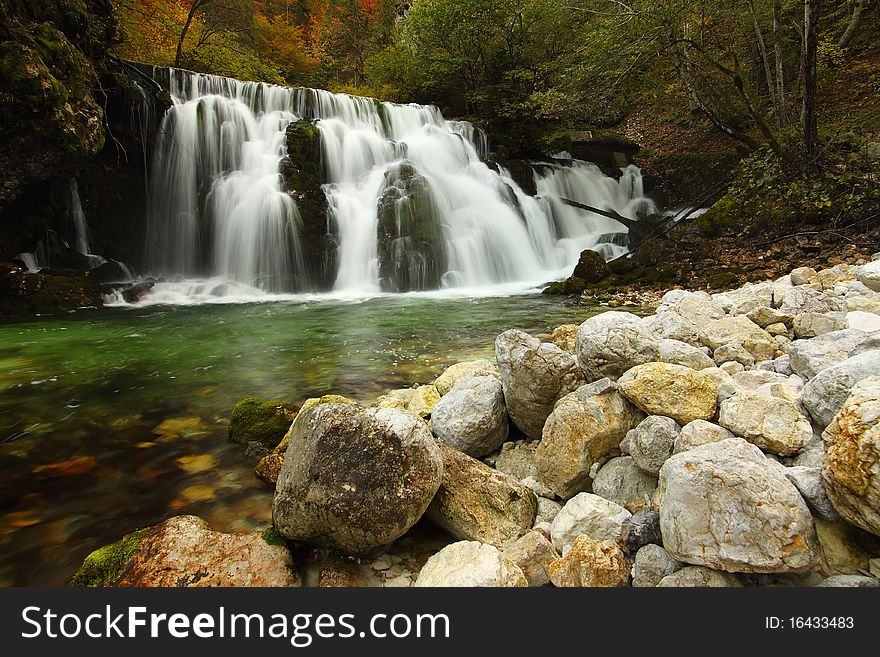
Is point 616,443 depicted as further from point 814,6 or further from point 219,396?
point 814,6

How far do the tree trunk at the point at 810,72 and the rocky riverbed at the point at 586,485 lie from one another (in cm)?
928

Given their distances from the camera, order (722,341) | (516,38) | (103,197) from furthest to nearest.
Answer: (516,38) < (103,197) < (722,341)

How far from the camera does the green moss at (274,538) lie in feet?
6.96

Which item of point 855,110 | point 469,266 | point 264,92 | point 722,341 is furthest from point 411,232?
point 855,110

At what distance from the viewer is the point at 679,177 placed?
17688mm

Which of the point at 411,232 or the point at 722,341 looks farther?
the point at 411,232

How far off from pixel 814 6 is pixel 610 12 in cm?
572

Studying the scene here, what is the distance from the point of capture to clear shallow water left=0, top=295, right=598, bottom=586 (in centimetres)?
266

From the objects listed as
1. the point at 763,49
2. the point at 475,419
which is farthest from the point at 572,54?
the point at 475,419

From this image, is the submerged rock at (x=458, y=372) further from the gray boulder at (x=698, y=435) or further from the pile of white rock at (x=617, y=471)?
the gray boulder at (x=698, y=435)

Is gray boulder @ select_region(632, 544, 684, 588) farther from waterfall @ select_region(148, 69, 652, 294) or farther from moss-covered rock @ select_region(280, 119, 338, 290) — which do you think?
moss-covered rock @ select_region(280, 119, 338, 290)

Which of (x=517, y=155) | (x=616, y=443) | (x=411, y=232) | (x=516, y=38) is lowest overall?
(x=616, y=443)

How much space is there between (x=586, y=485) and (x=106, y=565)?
2.29 m

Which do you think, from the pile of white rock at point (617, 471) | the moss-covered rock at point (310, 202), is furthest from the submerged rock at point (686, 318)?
the moss-covered rock at point (310, 202)
